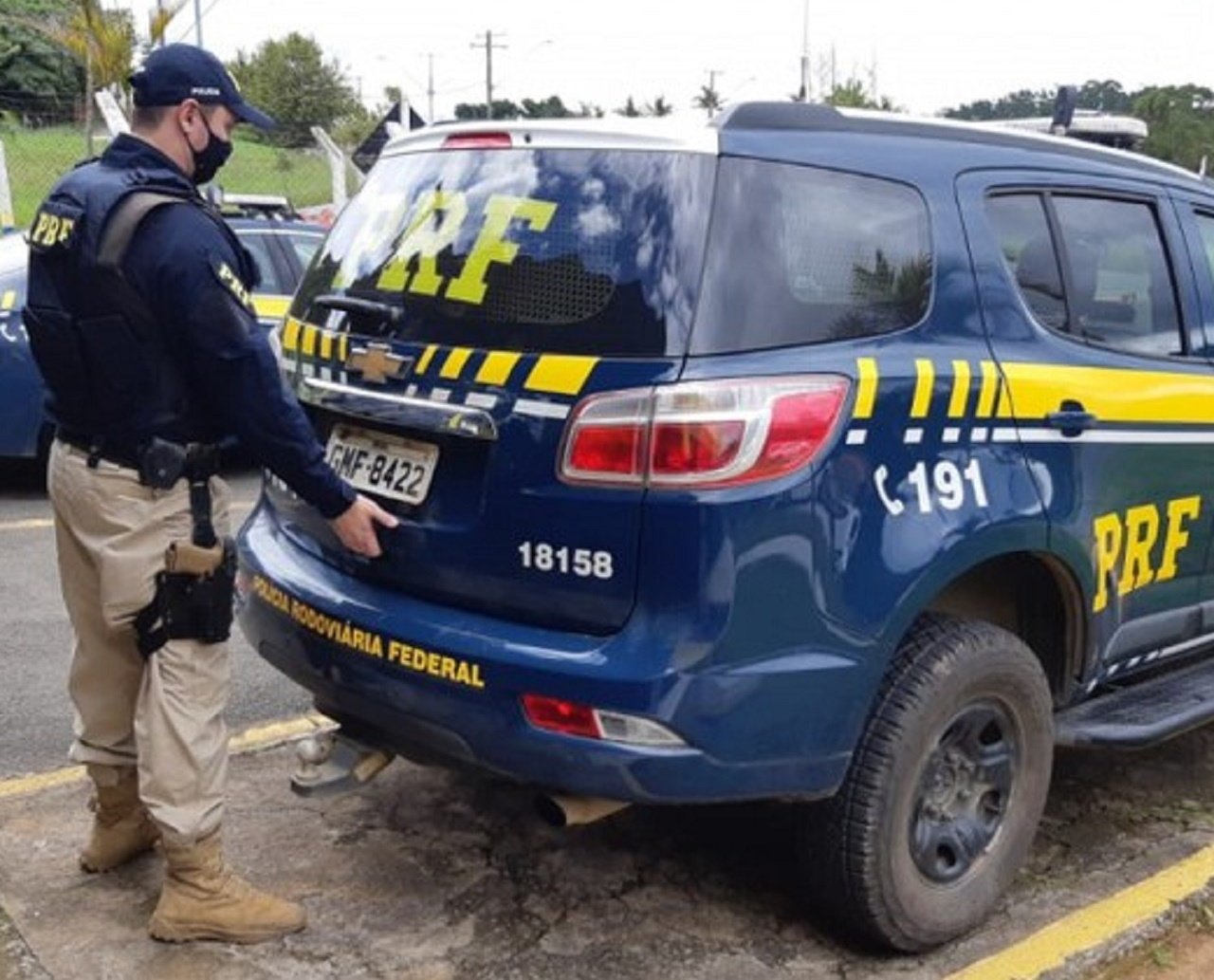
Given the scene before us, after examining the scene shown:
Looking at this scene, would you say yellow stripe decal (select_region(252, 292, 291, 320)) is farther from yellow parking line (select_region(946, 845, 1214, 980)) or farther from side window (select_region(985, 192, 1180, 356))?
yellow parking line (select_region(946, 845, 1214, 980))

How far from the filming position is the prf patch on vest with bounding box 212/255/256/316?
279 cm

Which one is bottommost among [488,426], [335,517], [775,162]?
[335,517]

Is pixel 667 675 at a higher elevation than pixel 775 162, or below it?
below

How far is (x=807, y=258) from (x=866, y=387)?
30 centimetres

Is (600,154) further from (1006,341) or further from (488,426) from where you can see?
(1006,341)

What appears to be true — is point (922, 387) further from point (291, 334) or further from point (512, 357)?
point (291, 334)

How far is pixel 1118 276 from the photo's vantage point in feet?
12.3

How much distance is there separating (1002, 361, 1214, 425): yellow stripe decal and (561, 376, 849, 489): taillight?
2.34 feet

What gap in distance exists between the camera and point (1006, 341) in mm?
3154

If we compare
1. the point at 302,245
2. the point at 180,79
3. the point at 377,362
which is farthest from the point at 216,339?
the point at 302,245

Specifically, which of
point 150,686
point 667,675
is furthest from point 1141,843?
point 150,686

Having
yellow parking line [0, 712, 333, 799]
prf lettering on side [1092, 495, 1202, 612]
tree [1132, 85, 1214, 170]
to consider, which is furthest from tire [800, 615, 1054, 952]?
tree [1132, 85, 1214, 170]

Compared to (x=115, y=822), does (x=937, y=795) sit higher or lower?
higher

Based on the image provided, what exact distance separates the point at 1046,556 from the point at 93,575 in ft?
7.18
